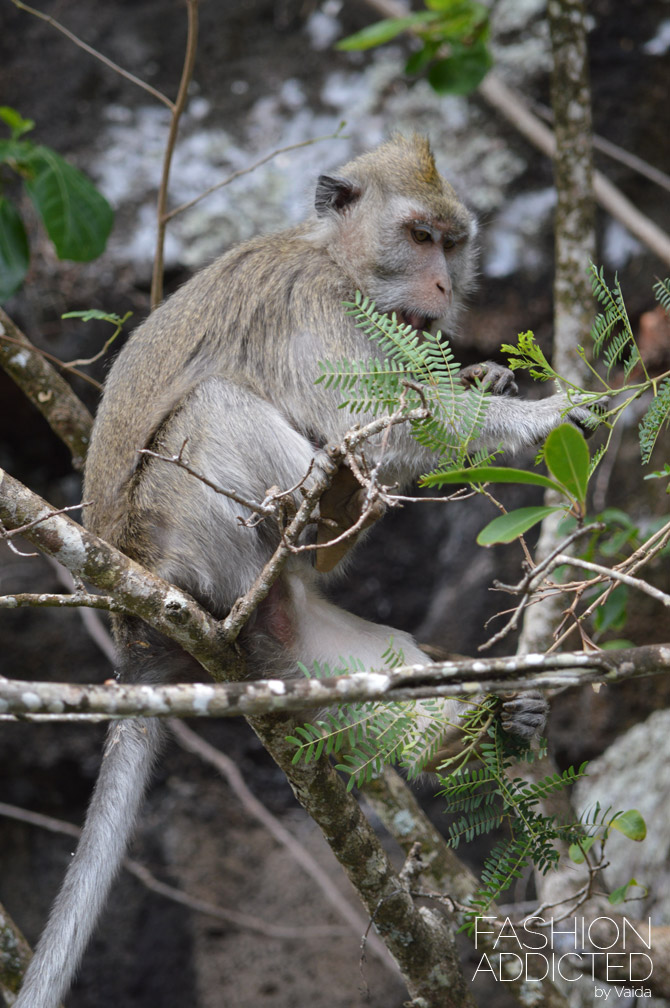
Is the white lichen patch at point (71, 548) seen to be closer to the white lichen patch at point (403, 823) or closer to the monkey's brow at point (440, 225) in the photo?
the white lichen patch at point (403, 823)

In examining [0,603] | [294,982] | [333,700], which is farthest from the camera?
[294,982]

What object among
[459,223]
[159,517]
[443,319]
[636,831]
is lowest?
[636,831]

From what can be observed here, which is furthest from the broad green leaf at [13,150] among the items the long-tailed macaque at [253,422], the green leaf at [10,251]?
the long-tailed macaque at [253,422]

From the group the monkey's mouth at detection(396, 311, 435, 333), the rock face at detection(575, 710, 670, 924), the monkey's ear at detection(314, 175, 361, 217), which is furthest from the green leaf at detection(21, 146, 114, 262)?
the rock face at detection(575, 710, 670, 924)

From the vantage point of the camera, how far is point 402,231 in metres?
3.71

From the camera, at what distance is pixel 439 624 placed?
5926 millimetres

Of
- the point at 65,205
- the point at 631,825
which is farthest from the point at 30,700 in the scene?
the point at 65,205

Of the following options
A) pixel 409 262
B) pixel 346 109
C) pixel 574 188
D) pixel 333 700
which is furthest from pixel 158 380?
pixel 346 109

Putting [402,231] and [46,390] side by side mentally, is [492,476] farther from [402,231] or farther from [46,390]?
[46,390]

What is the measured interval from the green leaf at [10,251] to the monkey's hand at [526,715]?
2.55 m

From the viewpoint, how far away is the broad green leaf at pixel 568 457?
1.91m

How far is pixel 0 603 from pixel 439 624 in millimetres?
4141

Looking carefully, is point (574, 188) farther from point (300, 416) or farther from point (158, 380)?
point (158, 380)

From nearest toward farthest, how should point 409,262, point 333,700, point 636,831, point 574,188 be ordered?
point 333,700 → point 636,831 → point 409,262 → point 574,188
